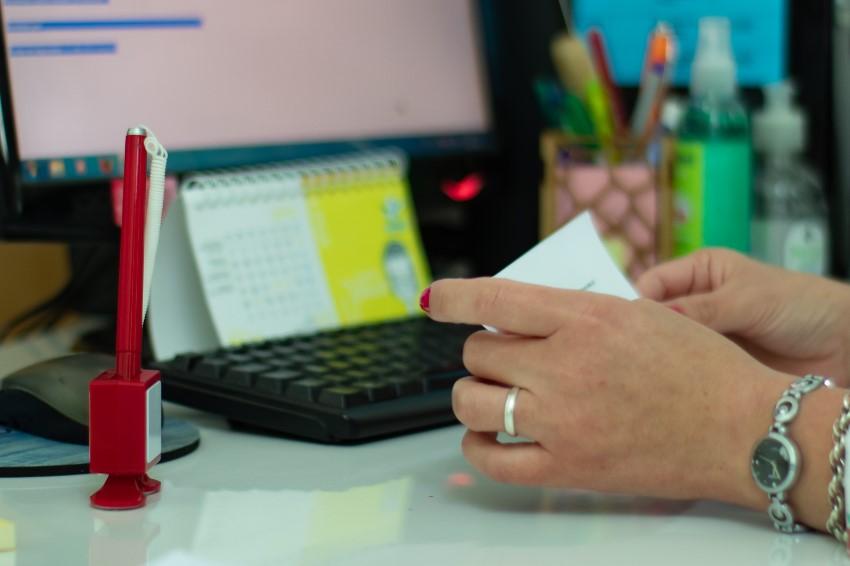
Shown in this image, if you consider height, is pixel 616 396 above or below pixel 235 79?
below

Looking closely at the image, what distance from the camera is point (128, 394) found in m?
0.61

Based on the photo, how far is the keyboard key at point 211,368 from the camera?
82 cm

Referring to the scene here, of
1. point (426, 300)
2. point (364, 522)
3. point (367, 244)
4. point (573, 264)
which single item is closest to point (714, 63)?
point (367, 244)

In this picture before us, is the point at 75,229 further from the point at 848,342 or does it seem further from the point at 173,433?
the point at 848,342

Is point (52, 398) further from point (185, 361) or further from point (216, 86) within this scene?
point (216, 86)

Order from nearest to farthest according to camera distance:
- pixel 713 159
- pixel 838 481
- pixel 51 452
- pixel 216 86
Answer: pixel 838 481 < pixel 51 452 < pixel 216 86 < pixel 713 159

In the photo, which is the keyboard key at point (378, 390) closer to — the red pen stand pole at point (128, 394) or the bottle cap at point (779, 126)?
the red pen stand pole at point (128, 394)

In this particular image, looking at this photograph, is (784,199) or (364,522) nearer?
(364,522)

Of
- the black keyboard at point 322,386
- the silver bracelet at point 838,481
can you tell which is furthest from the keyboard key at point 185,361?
the silver bracelet at point 838,481

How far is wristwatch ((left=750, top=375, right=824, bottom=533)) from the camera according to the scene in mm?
613

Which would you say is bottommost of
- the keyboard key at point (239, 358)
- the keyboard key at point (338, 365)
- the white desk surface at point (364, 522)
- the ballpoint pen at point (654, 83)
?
the white desk surface at point (364, 522)

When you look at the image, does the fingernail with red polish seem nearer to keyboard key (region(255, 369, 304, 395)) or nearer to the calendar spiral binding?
keyboard key (region(255, 369, 304, 395))

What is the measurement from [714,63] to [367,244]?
42 centimetres

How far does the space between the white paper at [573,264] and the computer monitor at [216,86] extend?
0.39 meters
